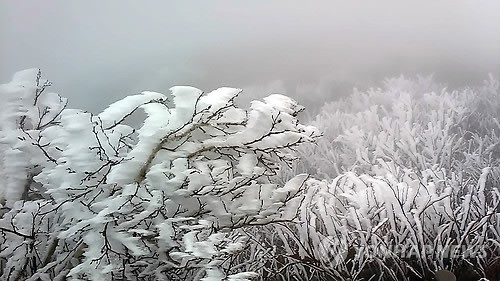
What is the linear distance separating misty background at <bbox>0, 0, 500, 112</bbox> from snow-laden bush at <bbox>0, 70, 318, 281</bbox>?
4.2 inches

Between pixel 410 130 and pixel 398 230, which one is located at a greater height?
pixel 410 130

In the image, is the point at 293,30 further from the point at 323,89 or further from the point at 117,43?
the point at 117,43

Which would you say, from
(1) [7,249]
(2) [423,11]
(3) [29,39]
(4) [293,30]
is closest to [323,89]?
(4) [293,30]

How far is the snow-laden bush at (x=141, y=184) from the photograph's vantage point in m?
1.45

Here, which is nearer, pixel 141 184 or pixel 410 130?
pixel 141 184

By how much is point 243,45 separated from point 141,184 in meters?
0.54

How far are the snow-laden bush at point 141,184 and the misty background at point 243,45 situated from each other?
107 mm

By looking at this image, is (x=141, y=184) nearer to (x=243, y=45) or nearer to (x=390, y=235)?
(x=243, y=45)

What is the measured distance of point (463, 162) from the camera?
1.77 m

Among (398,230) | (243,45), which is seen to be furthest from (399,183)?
(243,45)

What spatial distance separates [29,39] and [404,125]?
105 centimetres

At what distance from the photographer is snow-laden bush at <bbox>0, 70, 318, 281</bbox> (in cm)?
145

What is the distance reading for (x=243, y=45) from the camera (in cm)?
179

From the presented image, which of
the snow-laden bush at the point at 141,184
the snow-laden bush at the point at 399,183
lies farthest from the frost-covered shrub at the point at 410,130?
the snow-laden bush at the point at 141,184
